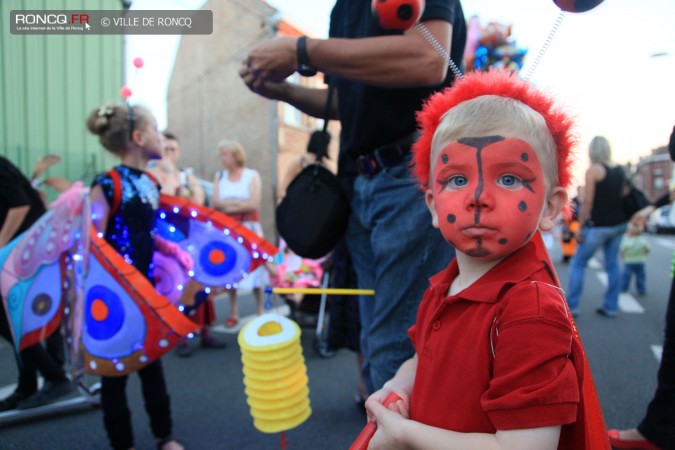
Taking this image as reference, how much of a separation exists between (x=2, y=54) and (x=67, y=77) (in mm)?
953

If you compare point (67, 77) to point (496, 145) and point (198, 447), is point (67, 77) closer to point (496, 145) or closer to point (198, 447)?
point (198, 447)

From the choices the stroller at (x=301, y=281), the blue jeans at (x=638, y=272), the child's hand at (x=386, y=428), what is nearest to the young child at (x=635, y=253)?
the blue jeans at (x=638, y=272)

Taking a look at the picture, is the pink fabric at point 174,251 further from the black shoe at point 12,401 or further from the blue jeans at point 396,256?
the black shoe at point 12,401

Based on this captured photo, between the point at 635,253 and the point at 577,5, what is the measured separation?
5.83 metres

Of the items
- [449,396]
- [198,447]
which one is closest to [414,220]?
[449,396]

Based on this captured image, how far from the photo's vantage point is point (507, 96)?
849 millimetres

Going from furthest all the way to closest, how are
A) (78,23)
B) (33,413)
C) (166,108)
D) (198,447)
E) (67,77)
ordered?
(166,108) → (67,77) → (78,23) → (33,413) → (198,447)

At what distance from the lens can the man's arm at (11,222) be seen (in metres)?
2.34

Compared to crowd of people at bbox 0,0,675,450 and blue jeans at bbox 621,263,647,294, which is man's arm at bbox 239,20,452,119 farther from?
blue jeans at bbox 621,263,647,294

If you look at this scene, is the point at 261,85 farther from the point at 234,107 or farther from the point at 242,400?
the point at 234,107

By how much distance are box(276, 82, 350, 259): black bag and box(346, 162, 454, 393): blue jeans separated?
10cm

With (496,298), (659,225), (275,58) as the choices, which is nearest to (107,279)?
(275,58)

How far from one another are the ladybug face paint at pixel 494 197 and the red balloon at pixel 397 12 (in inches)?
12.3

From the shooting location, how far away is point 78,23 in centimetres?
298
